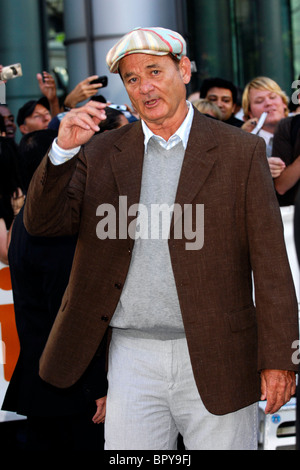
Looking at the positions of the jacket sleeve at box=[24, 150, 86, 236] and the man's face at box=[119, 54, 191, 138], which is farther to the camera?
the man's face at box=[119, 54, 191, 138]

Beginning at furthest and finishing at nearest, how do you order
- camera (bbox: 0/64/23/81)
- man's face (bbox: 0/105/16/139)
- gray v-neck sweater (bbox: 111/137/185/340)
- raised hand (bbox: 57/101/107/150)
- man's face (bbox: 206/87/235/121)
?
man's face (bbox: 206/87/235/121), man's face (bbox: 0/105/16/139), camera (bbox: 0/64/23/81), gray v-neck sweater (bbox: 111/137/185/340), raised hand (bbox: 57/101/107/150)

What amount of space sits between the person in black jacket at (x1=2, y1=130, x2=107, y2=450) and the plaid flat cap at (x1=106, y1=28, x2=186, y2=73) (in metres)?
1.07

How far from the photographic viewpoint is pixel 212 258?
111 inches

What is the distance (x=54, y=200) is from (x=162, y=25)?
5.26 metres

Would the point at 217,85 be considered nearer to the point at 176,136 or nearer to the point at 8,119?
the point at 8,119

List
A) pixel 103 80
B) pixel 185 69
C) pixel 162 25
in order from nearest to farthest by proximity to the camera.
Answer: pixel 185 69, pixel 103 80, pixel 162 25

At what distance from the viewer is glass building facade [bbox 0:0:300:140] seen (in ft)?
24.6

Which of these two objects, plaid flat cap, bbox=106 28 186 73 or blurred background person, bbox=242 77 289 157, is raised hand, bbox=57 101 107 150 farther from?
blurred background person, bbox=242 77 289 157

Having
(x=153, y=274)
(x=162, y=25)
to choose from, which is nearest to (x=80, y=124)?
(x=153, y=274)

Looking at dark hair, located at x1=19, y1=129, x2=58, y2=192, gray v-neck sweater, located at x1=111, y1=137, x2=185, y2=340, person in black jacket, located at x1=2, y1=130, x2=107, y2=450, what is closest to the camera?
gray v-neck sweater, located at x1=111, y1=137, x2=185, y2=340

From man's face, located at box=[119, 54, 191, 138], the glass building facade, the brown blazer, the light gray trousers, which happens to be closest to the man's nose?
man's face, located at box=[119, 54, 191, 138]

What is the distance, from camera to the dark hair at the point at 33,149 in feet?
13.8

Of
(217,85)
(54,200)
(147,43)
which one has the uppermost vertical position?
(147,43)
